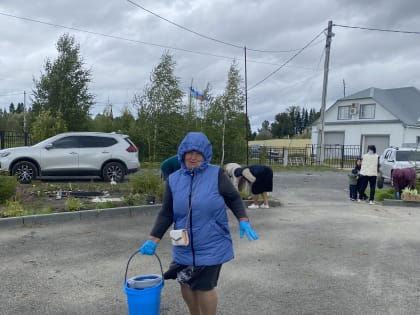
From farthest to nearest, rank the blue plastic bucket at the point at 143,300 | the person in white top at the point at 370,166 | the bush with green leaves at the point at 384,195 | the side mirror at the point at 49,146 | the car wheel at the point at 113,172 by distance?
the car wheel at the point at 113,172, the side mirror at the point at 49,146, the bush with green leaves at the point at 384,195, the person in white top at the point at 370,166, the blue plastic bucket at the point at 143,300

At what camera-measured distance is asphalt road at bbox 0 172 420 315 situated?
12.9ft

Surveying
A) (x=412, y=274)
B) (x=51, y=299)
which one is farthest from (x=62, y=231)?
(x=412, y=274)

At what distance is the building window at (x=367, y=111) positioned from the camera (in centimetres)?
3672

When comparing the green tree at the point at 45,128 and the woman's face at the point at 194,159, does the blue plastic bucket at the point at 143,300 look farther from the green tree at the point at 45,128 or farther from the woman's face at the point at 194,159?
the green tree at the point at 45,128

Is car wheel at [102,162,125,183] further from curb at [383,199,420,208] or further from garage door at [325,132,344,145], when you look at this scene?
garage door at [325,132,344,145]

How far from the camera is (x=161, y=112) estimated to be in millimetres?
21094

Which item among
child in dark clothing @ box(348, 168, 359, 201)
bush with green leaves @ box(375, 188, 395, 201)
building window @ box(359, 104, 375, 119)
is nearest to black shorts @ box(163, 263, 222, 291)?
child in dark clothing @ box(348, 168, 359, 201)

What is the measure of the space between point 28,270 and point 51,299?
3.47 ft

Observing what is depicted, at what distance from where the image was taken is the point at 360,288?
4.41 m

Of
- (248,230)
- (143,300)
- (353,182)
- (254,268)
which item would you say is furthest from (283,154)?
(143,300)

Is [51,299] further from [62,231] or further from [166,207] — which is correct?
[62,231]

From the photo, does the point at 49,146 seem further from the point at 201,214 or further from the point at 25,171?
the point at 201,214

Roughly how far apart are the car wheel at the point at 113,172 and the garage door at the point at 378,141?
29.5m

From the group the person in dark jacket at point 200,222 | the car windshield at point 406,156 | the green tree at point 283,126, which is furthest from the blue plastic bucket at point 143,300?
the green tree at point 283,126
